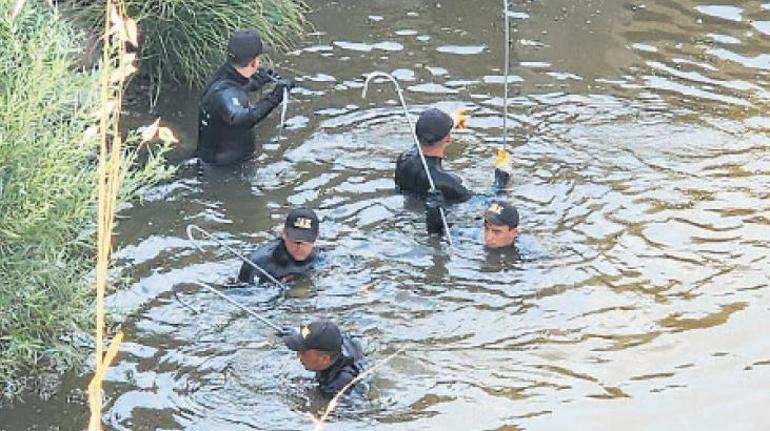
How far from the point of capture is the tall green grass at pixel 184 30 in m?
9.47

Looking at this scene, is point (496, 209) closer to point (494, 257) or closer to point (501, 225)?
point (501, 225)

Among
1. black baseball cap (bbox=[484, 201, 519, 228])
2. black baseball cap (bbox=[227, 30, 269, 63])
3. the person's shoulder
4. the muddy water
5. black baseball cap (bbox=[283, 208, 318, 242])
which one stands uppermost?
black baseball cap (bbox=[227, 30, 269, 63])

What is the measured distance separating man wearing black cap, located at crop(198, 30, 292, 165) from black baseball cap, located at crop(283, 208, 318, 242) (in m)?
1.66

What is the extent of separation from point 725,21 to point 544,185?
4046 millimetres

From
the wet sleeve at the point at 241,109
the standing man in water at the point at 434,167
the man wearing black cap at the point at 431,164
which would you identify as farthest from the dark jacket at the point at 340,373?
the wet sleeve at the point at 241,109

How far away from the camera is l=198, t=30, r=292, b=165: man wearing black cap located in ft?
28.6

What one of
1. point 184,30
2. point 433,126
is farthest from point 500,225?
point 184,30

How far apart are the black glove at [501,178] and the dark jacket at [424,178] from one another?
0.19 m

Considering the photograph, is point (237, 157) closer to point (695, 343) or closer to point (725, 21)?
point (695, 343)

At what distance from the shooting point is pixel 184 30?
31.7 ft

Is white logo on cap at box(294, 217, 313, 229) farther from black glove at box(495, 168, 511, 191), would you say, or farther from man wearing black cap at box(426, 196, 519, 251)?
black glove at box(495, 168, 511, 191)

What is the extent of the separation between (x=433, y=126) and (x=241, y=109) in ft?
4.77

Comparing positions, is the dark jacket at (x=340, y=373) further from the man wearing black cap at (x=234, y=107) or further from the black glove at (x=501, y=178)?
the man wearing black cap at (x=234, y=107)

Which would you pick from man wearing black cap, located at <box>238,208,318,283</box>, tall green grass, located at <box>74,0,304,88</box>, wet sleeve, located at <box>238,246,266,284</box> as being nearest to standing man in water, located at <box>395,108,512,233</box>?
man wearing black cap, located at <box>238,208,318,283</box>
